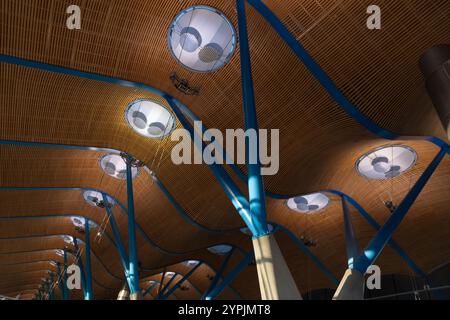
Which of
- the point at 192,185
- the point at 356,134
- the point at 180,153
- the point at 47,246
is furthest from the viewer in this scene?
the point at 47,246

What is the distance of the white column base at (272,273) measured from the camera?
9891 millimetres

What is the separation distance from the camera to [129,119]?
20.3m

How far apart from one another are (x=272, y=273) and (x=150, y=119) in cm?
1263

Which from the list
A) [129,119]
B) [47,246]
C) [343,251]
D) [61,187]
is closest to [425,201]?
[343,251]

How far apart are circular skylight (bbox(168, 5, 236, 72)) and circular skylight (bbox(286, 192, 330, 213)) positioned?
43.0ft

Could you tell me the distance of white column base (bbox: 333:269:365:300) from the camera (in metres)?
14.3

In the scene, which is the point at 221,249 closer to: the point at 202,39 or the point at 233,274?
the point at 233,274

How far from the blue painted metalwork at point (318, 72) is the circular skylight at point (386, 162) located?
13.9 feet

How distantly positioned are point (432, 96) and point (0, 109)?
1835 cm

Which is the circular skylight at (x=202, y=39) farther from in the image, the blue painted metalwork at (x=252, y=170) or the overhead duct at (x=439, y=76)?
the overhead duct at (x=439, y=76)

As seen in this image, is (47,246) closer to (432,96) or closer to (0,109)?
(0,109)

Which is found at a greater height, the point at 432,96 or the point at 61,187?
the point at 61,187

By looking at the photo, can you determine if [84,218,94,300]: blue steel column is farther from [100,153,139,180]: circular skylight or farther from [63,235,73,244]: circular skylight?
[100,153,139,180]: circular skylight

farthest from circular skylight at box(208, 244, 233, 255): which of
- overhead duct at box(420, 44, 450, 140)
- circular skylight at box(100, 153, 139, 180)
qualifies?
overhead duct at box(420, 44, 450, 140)
